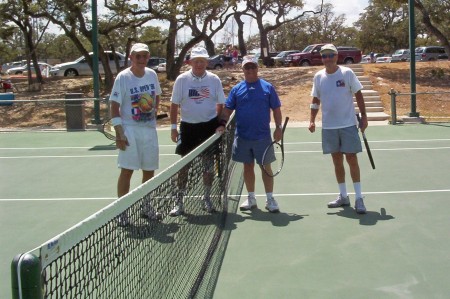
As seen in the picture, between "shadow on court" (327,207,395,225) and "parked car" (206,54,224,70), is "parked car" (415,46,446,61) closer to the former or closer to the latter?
"parked car" (206,54,224,70)

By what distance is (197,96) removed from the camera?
7109 mm

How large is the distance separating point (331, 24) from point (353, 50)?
40468 millimetres

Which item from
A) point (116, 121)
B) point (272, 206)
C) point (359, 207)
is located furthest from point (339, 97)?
point (116, 121)

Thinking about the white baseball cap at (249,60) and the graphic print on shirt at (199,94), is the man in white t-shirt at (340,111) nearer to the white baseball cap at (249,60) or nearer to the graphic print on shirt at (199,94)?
the white baseball cap at (249,60)

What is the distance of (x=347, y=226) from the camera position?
672 cm

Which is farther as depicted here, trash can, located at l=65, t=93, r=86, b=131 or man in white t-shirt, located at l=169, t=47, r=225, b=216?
trash can, located at l=65, t=93, r=86, b=131

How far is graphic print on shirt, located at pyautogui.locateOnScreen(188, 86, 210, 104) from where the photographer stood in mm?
7090

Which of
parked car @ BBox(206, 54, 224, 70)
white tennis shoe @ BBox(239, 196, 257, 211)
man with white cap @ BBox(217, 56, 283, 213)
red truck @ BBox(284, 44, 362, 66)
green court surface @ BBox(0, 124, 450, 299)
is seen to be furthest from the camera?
parked car @ BBox(206, 54, 224, 70)

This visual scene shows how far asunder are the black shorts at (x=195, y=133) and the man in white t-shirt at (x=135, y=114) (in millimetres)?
521

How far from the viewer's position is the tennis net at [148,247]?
239 cm

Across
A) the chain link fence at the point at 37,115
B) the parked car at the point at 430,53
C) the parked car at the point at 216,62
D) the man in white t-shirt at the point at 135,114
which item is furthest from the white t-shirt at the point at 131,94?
the parked car at the point at 430,53

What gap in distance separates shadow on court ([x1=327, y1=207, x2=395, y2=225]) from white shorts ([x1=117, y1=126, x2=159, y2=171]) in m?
2.24

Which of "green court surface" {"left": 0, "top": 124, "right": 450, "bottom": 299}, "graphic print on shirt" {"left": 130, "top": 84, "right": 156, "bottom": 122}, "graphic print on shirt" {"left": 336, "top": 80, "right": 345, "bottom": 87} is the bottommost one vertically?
"green court surface" {"left": 0, "top": 124, "right": 450, "bottom": 299}

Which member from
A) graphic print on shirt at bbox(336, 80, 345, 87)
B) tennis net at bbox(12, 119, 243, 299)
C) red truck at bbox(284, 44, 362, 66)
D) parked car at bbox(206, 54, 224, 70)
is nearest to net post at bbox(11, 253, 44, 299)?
tennis net at bbox(12, 119, 243, 299)
